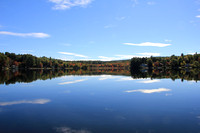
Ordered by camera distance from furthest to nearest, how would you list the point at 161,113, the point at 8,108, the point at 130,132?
the point at 8,108 < the point at 161,113 < the point at 130,132

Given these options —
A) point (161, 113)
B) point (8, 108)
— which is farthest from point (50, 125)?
point (161, 113)

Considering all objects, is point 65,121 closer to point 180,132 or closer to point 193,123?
point 180,132

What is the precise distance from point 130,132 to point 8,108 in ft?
46.1

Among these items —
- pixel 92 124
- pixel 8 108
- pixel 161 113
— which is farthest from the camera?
pixel 8 108

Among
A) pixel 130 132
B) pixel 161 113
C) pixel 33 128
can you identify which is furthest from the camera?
pixel 161 113

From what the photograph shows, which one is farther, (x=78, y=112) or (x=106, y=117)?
(x=78, y=112)

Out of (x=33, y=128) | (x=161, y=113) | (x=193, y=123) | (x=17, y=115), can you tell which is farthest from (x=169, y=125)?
(x=17, y=115)

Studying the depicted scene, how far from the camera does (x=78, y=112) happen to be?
16328 mm

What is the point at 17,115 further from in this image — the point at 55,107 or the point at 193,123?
the point at 193,123

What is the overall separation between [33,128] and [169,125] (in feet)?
33.5

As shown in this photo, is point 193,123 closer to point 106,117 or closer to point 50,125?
point 106,117

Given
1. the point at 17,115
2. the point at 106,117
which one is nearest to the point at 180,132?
the point at 106,117

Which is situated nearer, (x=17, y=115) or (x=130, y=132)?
(x=130, y=132)

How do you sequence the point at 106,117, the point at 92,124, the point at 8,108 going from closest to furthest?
the point at 92,124 < the point at 106,117 < the point at 8,108
